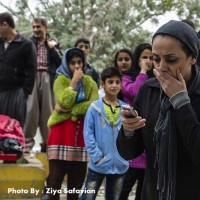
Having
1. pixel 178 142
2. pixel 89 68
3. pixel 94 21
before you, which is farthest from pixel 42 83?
pixel 94 21

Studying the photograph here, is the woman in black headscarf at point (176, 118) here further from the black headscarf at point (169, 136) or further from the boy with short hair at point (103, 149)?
the boy with short hair at point (103, 149)

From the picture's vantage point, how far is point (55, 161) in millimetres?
4746

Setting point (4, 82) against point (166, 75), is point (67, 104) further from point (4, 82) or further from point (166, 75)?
point (166, 75)

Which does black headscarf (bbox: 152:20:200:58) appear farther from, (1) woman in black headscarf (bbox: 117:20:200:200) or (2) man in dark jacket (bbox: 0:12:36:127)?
(2) man in dark jacket (bbox: 0:12:36:127)

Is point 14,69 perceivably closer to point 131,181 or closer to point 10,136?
point 10,136

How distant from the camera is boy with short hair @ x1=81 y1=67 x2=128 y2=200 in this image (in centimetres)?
429

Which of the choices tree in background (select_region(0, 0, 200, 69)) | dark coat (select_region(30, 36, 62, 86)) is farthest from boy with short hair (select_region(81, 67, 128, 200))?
tree in background (select_region(0, 0, 200, 69))

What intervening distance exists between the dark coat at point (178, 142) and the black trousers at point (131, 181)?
7.06ft

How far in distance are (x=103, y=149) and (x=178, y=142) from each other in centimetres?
240

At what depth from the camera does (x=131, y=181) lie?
173 inches

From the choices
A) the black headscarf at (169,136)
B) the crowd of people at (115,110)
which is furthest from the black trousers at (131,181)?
the black headscarf at (169,136)

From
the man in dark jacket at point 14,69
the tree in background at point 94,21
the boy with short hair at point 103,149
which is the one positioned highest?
the tree in background at point 94,21

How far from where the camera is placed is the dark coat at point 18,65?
18.2 ft

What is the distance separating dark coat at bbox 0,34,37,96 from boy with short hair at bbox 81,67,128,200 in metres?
1.41
